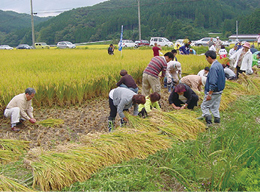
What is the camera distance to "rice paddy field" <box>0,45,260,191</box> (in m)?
2.84

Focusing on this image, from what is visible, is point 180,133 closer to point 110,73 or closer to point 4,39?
point 110,73

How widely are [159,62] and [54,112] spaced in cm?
251

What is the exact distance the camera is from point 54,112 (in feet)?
19.3

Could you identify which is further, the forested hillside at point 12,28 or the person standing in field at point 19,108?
the forested hillside at point 12,28

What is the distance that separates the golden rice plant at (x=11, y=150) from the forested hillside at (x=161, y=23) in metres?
56.9

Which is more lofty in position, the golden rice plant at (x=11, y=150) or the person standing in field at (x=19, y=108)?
the person standing in field at (x=19, y=108)

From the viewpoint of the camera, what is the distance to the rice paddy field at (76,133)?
2.84m

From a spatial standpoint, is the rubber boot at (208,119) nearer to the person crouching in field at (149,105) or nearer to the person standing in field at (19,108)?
the person crouching in field at (149,105)

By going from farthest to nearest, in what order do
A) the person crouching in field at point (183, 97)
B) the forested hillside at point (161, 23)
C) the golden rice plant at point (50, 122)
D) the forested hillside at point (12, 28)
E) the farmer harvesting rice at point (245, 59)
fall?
1. the forested hillside at point (12, 28)
2. the forested hillside at point (161, 23)
3. the farmer harvesting rice at point (245, 59)
4. the person crouching in field at point (183, 97)
5. the golden rice plant at point (50, 122)

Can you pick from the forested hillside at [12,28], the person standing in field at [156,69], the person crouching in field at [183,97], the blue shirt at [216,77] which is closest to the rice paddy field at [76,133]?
the person crouching in field at [183,97]

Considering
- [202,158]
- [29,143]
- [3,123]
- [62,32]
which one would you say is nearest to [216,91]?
[202,158]

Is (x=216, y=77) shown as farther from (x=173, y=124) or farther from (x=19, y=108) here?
(x=19, y=108)

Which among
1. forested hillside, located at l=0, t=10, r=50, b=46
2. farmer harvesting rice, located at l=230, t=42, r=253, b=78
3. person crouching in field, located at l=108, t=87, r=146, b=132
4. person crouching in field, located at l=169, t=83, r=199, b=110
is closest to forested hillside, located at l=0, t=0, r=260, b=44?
forested hillside, located at l=0, t=10, r=50, b=46

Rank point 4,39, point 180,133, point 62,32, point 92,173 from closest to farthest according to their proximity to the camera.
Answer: point 92,173 < point 180,133 < point 62,32 < point 4,39
